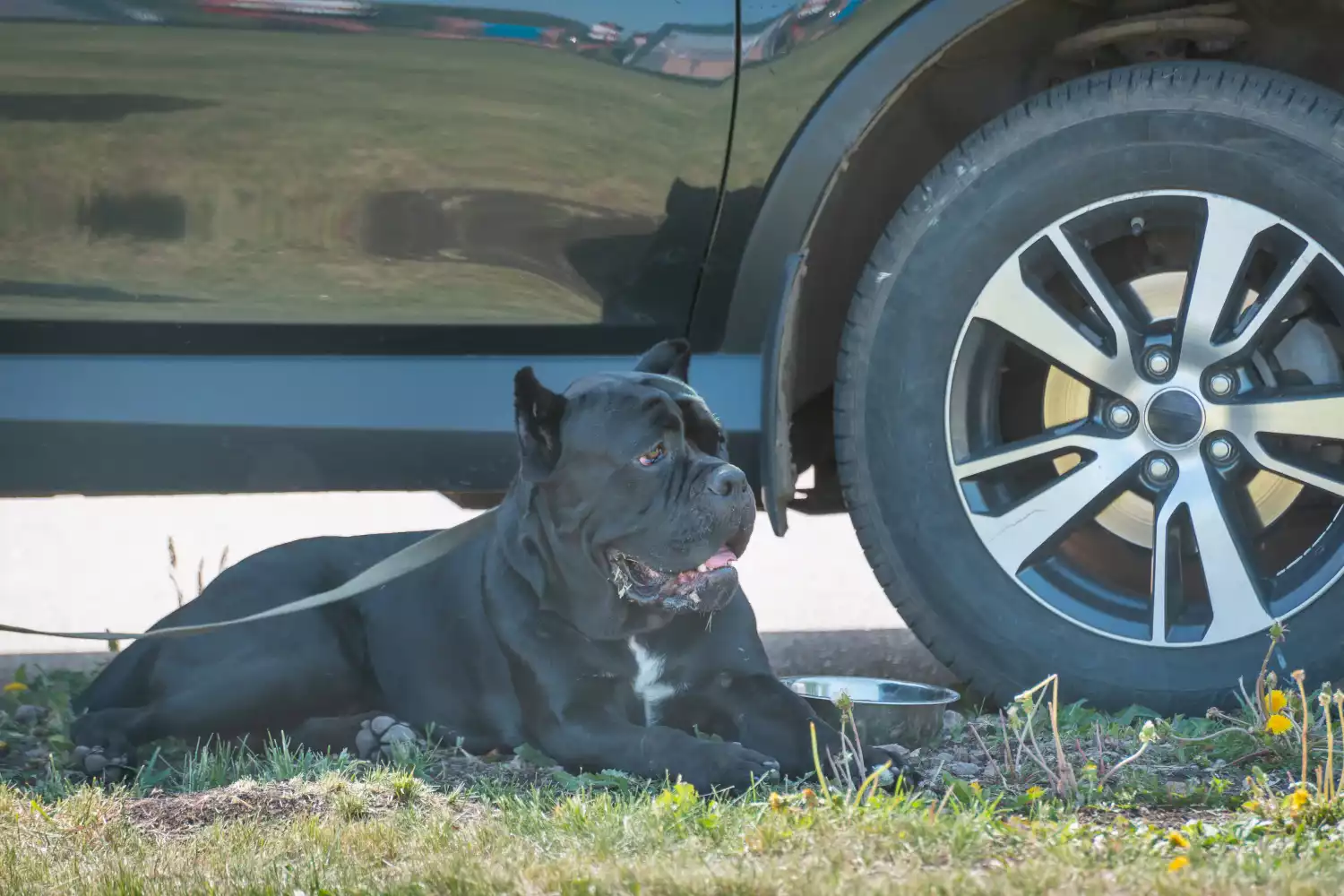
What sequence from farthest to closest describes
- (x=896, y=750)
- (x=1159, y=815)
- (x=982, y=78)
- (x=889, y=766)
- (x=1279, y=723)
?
(x=982, y=78)
(x=896, y=750)
(x=889, y=766)
(x=1279, y=723)
(x=1159, y=815)

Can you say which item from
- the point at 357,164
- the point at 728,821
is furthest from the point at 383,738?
the point at 357,164

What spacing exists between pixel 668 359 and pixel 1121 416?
3.09 ft

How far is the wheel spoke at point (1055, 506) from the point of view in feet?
10.8

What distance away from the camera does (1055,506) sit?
10.9ft

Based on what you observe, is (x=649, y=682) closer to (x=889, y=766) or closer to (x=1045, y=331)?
(x=889, y=766)

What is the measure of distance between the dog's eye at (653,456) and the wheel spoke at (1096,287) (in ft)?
3.09

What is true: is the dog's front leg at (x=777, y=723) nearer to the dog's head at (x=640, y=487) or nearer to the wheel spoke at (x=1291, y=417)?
the dog's head at (x=640, y=487)

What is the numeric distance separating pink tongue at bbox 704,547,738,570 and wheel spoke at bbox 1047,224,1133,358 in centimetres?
91

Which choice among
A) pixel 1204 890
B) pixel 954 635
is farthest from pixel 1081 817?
pixel 954 635

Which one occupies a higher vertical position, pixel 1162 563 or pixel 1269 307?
pixel 1269 307

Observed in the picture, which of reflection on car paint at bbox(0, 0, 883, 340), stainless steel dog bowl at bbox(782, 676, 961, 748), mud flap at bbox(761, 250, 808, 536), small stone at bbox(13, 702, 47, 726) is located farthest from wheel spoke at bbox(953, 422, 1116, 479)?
small stone at bbox(13, 702, 47, 726)

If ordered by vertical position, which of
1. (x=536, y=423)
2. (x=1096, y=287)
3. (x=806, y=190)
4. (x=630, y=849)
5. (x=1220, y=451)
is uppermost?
(x=806, y=190)

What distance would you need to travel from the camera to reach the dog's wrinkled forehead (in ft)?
10.3

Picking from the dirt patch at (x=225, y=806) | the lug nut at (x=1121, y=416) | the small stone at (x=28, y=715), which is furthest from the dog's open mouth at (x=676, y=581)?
the small stone at (x=28, y=715)
